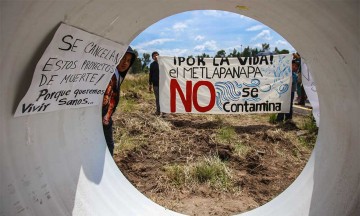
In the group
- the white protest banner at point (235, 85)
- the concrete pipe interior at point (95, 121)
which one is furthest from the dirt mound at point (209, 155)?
the concrete pipe interior at point (95, 121)

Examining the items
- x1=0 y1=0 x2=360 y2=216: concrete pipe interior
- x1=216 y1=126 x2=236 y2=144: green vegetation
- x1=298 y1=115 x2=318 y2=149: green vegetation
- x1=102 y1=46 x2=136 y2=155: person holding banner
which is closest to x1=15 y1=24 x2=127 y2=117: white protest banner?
x1=0 y1=0 x2=360 y2=216: concrete pipe interior

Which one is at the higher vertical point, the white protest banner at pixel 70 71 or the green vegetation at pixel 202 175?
the white protest banner at pixel 70 71

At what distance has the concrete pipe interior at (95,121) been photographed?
1430 millimetres

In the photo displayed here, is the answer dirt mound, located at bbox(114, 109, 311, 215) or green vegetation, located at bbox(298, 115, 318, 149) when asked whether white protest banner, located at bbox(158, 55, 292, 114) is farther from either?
green vegetation, located at bbox(298, 115, 318, 149)

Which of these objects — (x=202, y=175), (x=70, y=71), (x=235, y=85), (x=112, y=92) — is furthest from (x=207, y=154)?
(x=70, y=71)

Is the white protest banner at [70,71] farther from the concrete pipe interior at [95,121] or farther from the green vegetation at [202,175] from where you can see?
the green vegetation at [202,175]

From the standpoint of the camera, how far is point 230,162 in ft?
16.4

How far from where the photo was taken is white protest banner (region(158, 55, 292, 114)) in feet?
26.1

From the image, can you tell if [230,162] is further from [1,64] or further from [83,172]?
[1,64]

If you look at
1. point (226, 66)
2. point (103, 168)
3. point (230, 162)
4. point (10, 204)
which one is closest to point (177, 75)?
point (226, 66)

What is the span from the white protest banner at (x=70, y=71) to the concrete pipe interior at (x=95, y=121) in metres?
0.05

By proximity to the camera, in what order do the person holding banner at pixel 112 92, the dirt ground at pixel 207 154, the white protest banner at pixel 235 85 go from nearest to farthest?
the person holding banner at pixel 112 92 → the dirt ground at pixel 207 154 → the white protest banner at pixel 235 85

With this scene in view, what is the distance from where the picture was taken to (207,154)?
5391mm

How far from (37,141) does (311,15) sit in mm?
1681
